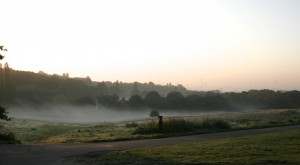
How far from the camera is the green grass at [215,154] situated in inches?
709

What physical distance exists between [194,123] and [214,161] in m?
18.2

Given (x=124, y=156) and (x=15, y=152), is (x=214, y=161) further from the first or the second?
(x=15, y=152)

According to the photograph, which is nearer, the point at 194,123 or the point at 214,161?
the point at 214,161

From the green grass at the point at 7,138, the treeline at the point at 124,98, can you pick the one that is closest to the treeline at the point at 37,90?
the treeline at the point at 124,98

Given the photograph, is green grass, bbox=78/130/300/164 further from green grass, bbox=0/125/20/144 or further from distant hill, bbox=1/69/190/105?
distant hill, bbox=1/69/190/105

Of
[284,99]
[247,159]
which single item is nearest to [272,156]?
[247,159]

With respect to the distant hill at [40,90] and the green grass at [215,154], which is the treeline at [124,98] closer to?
the distant hill at [40,90]

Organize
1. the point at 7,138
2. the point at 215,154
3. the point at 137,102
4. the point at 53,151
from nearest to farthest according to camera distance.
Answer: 1. the point at 215,154
2. the point at 53,151
3. the point at 7,138
4. the point at 137,102

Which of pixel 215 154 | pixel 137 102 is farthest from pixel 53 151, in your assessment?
pixel 137 102

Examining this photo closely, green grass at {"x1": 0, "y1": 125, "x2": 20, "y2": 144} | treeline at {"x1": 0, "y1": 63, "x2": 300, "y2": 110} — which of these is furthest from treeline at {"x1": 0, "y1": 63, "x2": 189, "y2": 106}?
green grass at {"x1": 0, "y1": 125, "x2": 20, "y2": 144}

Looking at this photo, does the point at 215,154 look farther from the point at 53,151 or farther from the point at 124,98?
the point at 124,98

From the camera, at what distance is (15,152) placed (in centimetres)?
2242

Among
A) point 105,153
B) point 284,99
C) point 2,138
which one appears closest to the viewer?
point 105,153

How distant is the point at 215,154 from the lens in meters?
19.8
